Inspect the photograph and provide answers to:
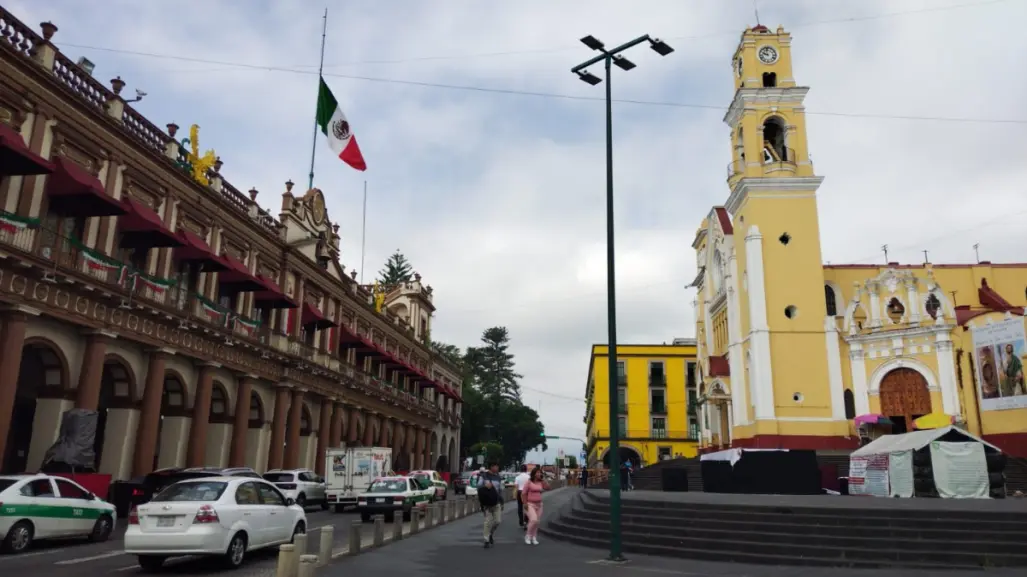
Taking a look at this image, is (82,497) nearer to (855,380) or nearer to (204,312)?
(204,312)

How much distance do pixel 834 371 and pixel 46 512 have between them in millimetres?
35598

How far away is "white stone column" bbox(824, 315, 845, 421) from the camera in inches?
1463

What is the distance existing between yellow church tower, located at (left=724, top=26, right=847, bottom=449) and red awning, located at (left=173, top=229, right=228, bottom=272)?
26994 millimetres

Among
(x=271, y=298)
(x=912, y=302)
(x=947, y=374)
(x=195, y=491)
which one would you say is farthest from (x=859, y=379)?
(x=195, y=491)

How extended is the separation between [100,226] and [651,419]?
57.0 meters

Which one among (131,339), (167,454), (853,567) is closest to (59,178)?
(131,339)

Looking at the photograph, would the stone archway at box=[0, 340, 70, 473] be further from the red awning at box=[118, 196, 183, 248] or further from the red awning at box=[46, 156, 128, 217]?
the red awning at box=[118, 196, 183, 248]

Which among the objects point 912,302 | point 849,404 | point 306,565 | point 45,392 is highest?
point 912,302

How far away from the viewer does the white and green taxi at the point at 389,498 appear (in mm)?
22344

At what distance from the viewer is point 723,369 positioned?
43.2 metres

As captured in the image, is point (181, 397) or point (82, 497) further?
point (181, 397)

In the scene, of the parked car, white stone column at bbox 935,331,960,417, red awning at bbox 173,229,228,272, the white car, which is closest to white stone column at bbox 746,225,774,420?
white stone column at bbox 935,331,960,417

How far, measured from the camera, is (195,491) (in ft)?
38.2

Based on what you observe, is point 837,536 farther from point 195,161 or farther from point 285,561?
point 195,161
